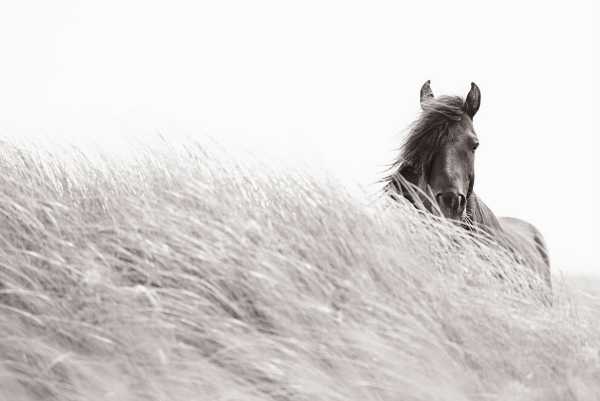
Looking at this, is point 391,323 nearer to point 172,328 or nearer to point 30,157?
point 172,328

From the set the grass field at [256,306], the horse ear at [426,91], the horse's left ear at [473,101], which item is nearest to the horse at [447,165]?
the horse's left ear at [473,101]

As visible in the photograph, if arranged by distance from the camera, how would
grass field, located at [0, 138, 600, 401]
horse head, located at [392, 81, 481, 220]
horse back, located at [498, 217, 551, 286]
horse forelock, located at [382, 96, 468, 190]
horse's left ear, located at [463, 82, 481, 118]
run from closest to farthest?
grass field, located at [0, 138, 600, 401] → horse head, located at [392, 81, 481, 220] → horse forelock, located at [382, 96, 468, 190] → horse's left ear, located at [463, 82, 481, 118] → horse back, located at [498, 217, 551, 286]

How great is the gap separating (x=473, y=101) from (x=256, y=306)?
3.42 m

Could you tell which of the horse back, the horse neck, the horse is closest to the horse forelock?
the horse

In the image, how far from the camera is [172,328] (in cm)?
334

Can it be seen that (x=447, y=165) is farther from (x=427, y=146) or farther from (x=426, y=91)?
(x=426, y=91)

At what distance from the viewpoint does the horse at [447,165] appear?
5469 mm

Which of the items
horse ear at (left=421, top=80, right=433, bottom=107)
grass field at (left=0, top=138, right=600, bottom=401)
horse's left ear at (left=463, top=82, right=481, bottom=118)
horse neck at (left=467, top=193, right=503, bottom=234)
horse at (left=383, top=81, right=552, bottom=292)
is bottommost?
grass field at (left=0, top=138, right=600, bottom=401)

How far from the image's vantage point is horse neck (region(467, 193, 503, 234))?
5957 mm

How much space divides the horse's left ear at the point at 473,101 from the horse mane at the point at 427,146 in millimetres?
70

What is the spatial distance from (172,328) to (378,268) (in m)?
1.02

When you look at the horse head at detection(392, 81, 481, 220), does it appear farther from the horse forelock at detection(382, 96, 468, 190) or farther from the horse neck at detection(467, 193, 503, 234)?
the horse neck at detection(467, 193, 503, 234)

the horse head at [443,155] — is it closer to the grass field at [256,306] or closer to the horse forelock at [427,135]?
the horse forelock at [427,135]

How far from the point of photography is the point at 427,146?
227 inches
